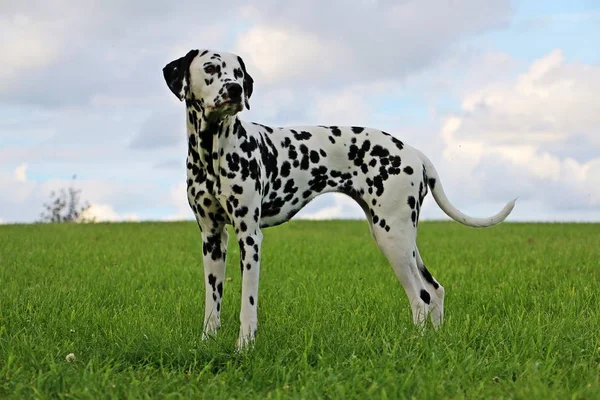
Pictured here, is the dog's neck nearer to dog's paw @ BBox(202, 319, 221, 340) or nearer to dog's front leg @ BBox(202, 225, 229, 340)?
dog's front leg @ BBox(202, 225, 229, 340)

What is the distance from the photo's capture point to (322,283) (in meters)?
9.02

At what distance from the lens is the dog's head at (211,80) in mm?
5332

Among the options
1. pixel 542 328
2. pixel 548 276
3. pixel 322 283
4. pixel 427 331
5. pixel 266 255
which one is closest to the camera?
pixel 427 331

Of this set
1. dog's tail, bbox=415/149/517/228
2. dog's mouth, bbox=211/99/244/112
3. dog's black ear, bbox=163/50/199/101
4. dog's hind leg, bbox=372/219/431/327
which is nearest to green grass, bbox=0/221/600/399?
dog's hind leg, bbox=372/219/431/327

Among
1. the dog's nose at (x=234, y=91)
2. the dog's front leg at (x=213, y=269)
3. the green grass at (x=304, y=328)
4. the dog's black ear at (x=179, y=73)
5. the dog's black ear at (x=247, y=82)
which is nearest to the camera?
the green grass at (x=304, y=328)

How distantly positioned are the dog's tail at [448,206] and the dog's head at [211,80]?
2.31 metres

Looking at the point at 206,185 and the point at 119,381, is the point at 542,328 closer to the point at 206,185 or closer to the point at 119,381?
the point at 206,185

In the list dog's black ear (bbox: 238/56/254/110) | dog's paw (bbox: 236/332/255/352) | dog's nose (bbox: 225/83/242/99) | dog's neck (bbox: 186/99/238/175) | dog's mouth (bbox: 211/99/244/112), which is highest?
dog's black ear (bbox: 238/56/254/110)

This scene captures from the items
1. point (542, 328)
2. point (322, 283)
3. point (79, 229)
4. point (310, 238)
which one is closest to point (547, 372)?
point (542, 328)

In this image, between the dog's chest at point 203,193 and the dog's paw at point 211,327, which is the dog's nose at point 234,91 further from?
the dog's paw at point 211,327

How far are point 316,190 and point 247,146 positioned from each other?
0.99m

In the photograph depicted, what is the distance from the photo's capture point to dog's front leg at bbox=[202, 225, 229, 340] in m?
6.15

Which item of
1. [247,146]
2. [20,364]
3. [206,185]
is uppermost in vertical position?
[247,146]

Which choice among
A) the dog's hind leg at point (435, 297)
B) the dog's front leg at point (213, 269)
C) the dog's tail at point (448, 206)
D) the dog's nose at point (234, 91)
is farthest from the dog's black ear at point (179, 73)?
the dog's hind leg at point (435, 297)
